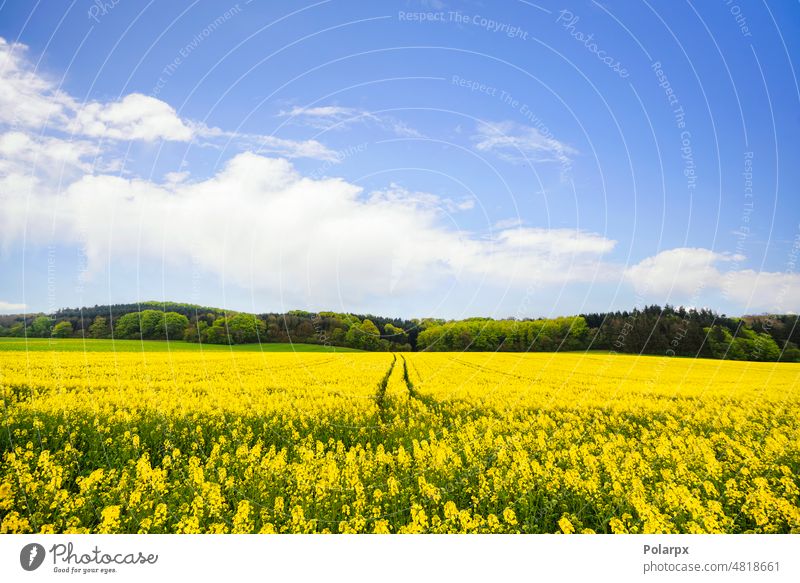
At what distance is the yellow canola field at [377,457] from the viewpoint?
4.07 metres

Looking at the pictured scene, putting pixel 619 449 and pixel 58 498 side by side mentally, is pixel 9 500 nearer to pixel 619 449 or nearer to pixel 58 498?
pixel 58 498

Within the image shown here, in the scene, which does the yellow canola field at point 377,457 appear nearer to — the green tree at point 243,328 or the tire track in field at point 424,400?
the tire track in field at point 424,400

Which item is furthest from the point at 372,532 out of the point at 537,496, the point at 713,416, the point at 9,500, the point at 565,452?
the point at 713,416

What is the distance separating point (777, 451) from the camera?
580 centimetres

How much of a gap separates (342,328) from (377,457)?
316cm

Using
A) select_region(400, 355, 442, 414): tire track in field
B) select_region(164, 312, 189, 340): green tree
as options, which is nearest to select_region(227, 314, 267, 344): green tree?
select_region(164, 312, 189, 340): green tree

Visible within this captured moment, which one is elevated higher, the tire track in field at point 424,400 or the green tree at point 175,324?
the green tree at point 175,324

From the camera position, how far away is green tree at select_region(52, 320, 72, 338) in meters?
4.94

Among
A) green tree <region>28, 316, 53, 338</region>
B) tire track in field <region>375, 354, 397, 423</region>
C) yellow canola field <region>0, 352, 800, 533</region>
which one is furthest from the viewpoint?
tire track in field <region>375, 354, 397, 423</region>
